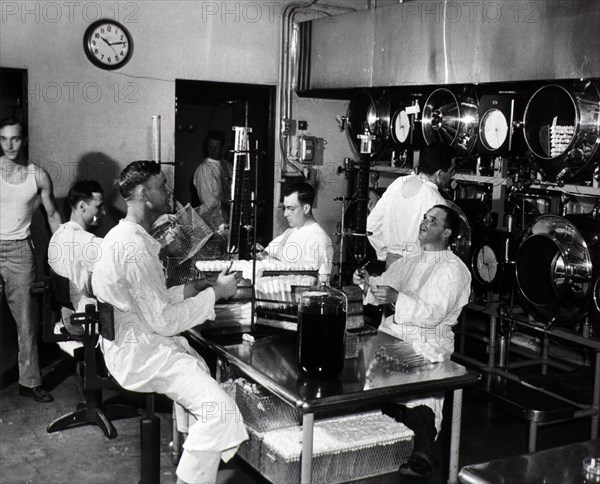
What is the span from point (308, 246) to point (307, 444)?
2040 millimetres

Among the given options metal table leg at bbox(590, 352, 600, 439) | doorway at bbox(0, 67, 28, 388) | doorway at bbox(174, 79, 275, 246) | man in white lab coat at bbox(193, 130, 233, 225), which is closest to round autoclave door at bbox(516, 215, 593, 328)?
metal table leg at bbox(590, 352, 600, 439)

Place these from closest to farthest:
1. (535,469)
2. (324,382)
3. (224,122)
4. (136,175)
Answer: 1. (535,469)
2. (324,382)
3. (136,175)
4. (224,122)

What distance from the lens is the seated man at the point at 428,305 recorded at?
3494 mm

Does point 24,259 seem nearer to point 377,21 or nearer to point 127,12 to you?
point 127,12

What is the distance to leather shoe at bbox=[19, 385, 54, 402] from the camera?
4.62 metres

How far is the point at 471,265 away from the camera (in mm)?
5141

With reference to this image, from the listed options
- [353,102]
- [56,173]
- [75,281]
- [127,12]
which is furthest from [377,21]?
[75,281]

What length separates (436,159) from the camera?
4938 mm

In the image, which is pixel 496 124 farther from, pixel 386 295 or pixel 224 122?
pixel 224 122

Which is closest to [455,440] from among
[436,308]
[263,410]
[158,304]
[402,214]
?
[436,308]

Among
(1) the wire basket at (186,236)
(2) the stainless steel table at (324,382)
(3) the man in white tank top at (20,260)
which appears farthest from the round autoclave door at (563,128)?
(3) the man in white tank top at (20,260)

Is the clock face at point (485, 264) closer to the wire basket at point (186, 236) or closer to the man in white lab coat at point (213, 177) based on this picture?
the wire basket at point (186, 236)

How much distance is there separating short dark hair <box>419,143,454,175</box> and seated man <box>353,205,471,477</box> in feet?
3.89

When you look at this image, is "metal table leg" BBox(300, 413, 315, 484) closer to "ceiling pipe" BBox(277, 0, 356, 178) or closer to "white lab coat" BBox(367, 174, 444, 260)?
"white lab coat" BBox(367, 174, 444, 260)
